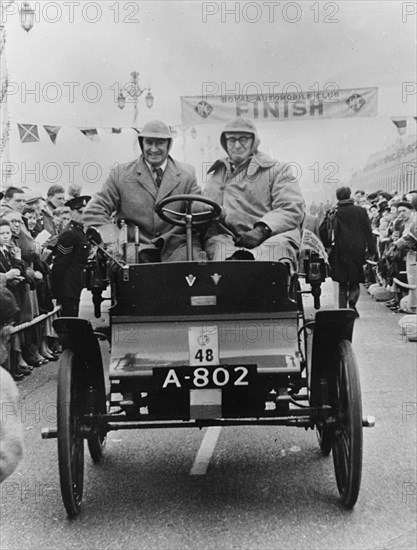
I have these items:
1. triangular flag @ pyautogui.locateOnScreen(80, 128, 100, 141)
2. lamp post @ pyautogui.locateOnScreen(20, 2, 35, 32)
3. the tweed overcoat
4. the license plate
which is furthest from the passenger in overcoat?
the license plate

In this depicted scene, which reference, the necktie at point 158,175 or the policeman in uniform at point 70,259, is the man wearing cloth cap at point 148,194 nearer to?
the necktie at point 158,175

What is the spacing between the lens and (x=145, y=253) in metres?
5.46

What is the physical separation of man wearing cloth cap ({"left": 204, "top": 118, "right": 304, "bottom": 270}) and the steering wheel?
20cm

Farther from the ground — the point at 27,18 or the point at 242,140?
the point at 27,18

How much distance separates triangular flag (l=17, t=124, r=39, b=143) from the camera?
38.7 feet

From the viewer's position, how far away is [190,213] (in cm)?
506

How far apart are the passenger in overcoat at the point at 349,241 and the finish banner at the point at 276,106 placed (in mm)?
1351

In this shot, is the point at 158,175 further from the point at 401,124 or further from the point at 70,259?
the point at 401,124

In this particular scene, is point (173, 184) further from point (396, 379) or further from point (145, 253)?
point (396, 379)

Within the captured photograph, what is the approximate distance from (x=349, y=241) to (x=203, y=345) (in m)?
8.14

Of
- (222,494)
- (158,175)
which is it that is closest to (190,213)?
(158,175)

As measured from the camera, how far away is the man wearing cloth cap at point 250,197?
530 centimetres

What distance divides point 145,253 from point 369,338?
5.98 meters

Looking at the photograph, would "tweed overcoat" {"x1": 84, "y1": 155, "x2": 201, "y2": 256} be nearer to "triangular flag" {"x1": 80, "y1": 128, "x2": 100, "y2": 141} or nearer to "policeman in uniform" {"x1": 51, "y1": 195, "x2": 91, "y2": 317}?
"policeman in uniform" {"x1": 51, "y1": 195, "x2": 91, "y2": 317}
